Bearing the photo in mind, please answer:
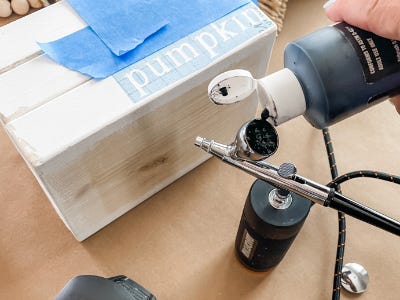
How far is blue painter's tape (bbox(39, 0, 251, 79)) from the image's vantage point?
449 mm

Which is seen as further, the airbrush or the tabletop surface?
the tabletop surface

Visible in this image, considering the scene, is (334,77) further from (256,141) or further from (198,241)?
(198,241)

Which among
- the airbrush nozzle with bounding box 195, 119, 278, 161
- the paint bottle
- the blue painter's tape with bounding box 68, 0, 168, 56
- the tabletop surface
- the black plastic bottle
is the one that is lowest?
the tabletop surface

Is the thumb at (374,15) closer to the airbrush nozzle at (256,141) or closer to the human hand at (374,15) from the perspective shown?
the human hand at (374,15)

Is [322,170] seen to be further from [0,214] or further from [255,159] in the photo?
[0,214]

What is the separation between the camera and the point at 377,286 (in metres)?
0.55

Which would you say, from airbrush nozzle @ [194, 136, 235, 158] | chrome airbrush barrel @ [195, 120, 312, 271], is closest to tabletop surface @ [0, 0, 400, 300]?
chrome airbrush barrel @ [195, 120, 312, 271]

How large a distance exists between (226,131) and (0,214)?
31cm

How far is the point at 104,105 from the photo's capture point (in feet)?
1.41

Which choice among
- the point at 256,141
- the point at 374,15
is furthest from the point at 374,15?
the point at 256,141

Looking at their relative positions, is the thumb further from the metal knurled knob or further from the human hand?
the metal knurled knob

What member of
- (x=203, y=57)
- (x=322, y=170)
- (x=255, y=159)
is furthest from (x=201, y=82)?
(x=322, y=170)

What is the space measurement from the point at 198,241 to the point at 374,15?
13.2 inches

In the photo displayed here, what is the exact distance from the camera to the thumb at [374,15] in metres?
0.37
